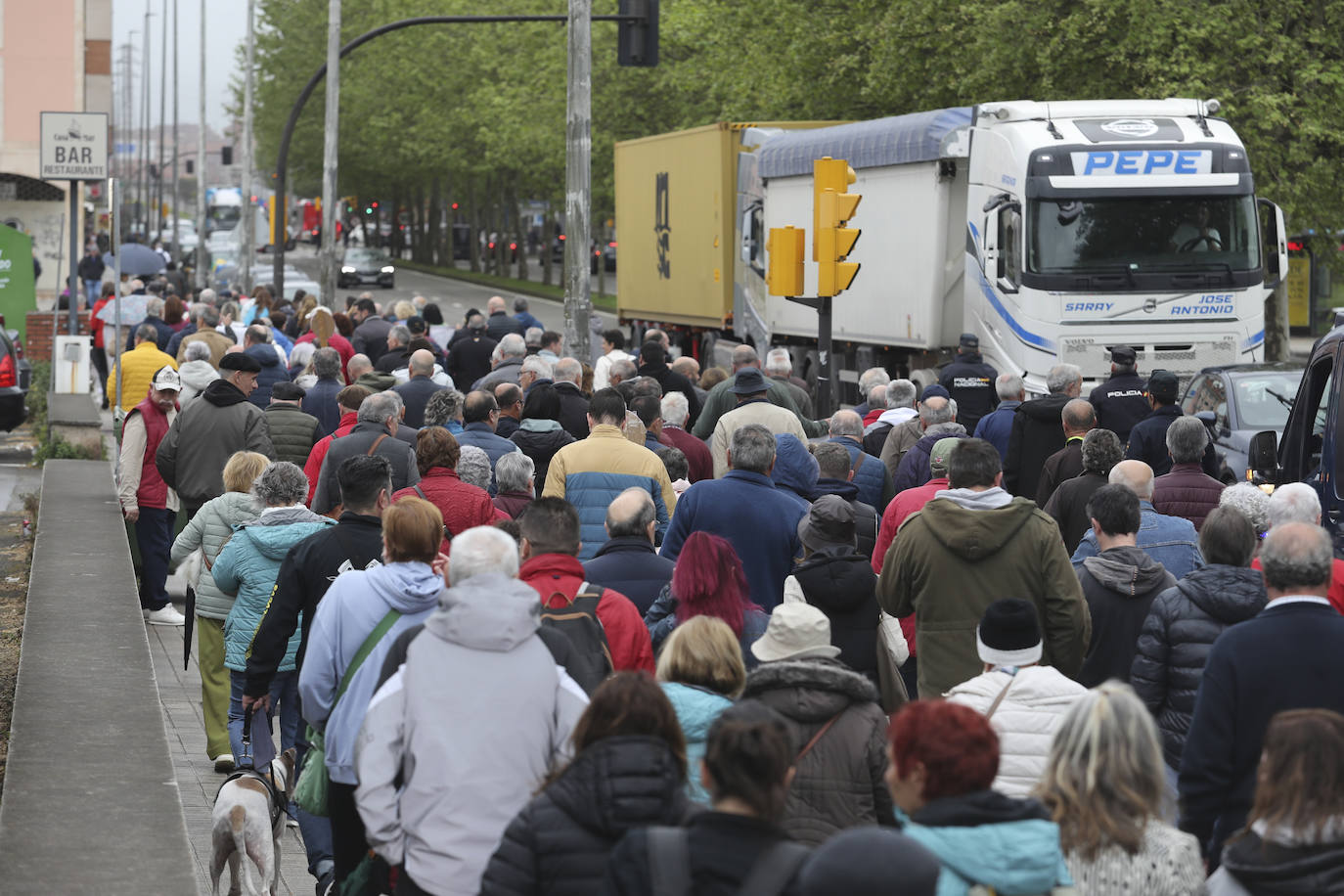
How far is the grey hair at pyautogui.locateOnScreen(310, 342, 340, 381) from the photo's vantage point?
13.4m

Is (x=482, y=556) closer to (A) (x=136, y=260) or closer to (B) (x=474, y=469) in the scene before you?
(B) (x=474, y=469)

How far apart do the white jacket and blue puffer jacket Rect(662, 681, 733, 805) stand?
66 cm

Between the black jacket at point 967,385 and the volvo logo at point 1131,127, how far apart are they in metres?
4.18

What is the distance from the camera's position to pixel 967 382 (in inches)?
636

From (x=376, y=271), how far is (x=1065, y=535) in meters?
64.3

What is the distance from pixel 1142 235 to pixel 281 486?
12831 millimetres

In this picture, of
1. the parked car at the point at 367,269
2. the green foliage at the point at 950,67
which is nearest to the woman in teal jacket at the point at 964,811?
the green foliage at the point at 950,67

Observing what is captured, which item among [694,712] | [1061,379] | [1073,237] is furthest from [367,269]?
[694,712]

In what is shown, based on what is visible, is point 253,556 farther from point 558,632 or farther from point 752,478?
point 558,632

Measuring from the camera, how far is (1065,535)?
998 centimetres

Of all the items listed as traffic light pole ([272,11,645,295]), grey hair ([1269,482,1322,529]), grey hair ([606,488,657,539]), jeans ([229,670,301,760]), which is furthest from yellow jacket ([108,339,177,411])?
grey hair ([1269,482,1322,529])

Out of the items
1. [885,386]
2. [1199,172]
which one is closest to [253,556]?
[885,386]

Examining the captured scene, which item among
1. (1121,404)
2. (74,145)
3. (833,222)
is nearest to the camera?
(1121,404)

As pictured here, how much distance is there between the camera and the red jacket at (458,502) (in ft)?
28.6
